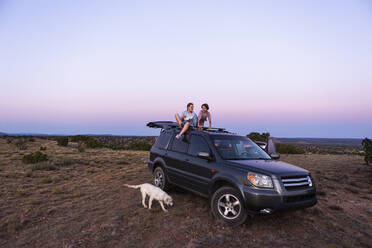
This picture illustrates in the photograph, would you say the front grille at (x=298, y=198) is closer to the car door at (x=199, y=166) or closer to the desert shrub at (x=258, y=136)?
the car door at (x=199, y=166)

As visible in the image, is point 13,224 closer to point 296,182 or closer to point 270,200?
point 270,200

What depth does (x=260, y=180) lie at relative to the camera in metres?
4.29

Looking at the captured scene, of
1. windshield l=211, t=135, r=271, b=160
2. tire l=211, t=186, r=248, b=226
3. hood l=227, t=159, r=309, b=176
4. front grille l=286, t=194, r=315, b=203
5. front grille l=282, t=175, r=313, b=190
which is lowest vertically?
tire l=211, t=186, r=248, b=226

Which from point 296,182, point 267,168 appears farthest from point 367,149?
point 267,168

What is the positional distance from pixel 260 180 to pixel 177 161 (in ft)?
7.86

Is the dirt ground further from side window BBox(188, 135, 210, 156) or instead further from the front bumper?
side window BBox(188, 135, 210, 156)

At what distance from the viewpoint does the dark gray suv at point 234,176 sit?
4.21 metres

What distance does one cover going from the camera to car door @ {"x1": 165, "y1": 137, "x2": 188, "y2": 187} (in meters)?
5.89

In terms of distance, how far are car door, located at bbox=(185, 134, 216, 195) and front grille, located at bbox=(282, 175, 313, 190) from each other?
1.41 metres

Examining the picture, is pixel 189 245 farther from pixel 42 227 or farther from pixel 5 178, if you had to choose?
pixel 5 178

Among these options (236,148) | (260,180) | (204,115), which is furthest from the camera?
(204,115)

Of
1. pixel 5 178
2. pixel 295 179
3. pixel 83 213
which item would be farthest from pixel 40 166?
pixel 295 179

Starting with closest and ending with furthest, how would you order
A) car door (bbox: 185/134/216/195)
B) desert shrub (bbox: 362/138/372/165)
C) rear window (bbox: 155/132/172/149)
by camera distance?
car door (bbox: 185/134/216/195) → rear window (bbox: 155/132/172/149) → desert shrub (bbox: 362/138/372/165)

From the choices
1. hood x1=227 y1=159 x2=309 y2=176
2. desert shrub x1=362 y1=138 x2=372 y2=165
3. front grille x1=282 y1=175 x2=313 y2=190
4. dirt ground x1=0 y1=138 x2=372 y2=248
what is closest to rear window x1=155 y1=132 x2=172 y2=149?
dirt ground x1=0 y1=138 x2=372 y2=248
